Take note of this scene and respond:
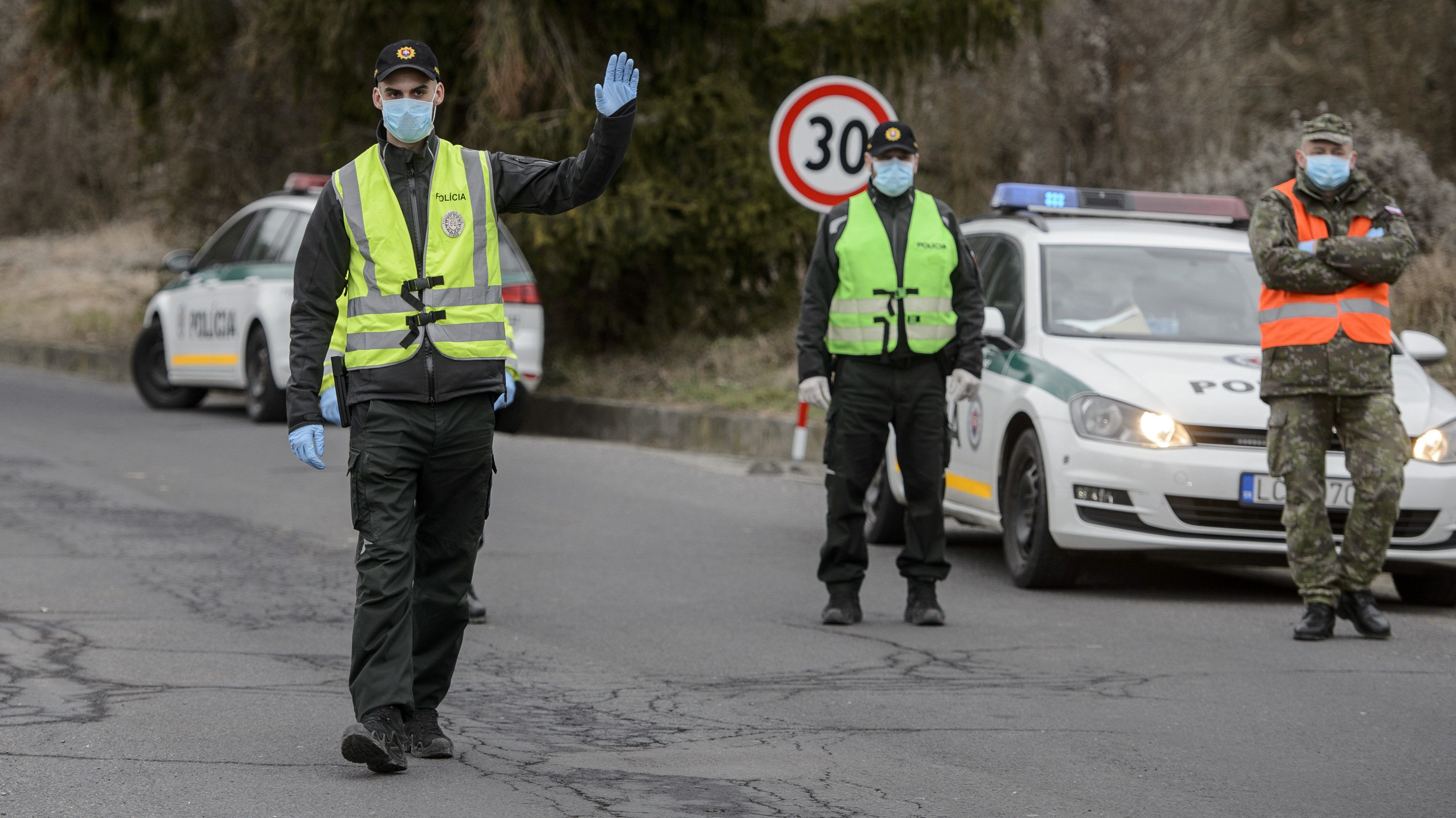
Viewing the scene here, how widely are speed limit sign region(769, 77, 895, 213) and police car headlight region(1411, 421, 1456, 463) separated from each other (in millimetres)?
4407

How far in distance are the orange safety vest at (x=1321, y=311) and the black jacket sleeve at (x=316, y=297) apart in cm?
375

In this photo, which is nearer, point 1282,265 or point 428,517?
point 428,517

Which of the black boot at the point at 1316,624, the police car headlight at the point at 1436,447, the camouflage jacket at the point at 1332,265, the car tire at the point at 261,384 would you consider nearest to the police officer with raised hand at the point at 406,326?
the camouflage jacket at the point at 1332,265

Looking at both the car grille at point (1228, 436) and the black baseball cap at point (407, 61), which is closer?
the black baseball cap at point (407, 61)

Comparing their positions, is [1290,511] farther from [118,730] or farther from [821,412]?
[821,412]

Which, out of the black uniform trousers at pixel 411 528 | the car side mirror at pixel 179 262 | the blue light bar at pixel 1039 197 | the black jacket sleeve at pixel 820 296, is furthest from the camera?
the car side mirror at pixel 179 262

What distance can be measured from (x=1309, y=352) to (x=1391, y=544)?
1187 mm

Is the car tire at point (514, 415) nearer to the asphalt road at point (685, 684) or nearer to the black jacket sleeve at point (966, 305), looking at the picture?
the asphalt road at point (685, 684)

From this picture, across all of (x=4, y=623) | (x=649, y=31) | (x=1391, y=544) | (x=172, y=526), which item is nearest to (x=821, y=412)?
(x=649, y=31)

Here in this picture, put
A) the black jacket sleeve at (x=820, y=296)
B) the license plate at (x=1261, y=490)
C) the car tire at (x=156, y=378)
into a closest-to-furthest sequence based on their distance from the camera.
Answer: the black jacket sleeve at (x=820, y=296)
the license plate at (x=1261, y=490)
the car tire at (x=156, y=378)

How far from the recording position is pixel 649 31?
16.3 meters

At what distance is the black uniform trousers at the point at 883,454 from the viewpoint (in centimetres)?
738

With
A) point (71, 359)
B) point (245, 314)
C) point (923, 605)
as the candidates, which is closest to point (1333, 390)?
point (923, 605)

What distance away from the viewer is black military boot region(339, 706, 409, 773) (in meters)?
4.66
